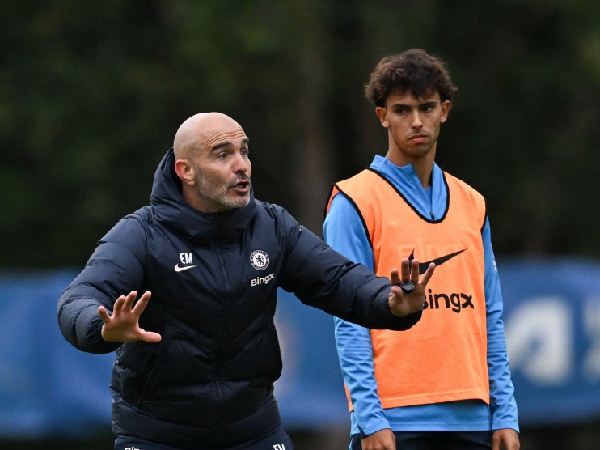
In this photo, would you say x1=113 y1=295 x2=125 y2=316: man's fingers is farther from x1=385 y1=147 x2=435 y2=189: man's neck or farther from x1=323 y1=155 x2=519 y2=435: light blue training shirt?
x1=385 y1=147 x2=435 y2=189: man's neck

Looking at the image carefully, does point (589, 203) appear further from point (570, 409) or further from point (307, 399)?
point (307, 399)

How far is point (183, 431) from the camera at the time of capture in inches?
195

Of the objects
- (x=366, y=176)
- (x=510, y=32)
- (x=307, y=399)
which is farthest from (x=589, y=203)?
(x=366, y=176)

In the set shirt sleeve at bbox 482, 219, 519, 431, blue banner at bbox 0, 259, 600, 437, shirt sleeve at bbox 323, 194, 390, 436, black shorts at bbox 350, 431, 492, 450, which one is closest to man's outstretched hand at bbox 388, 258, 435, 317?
shirt sleeve at bbox 323, 194, 390, 436

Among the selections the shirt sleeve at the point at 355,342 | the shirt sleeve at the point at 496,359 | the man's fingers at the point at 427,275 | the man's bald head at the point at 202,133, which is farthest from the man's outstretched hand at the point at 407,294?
the man's bald head at the point at 202,133

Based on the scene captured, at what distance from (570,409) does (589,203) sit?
7.74m

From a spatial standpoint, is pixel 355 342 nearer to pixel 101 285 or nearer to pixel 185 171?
pixel 185 171

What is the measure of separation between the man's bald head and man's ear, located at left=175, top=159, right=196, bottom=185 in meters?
0.03

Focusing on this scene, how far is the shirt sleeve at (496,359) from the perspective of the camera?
5.44 m

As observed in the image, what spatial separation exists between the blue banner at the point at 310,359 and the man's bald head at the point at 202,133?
6.66 metres

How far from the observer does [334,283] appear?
203 inches

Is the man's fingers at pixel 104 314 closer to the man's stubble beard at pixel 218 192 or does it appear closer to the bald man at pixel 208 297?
the bald man at pixel 208 297

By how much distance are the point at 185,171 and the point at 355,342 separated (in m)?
1.01

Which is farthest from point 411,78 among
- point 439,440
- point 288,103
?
point 288,103
